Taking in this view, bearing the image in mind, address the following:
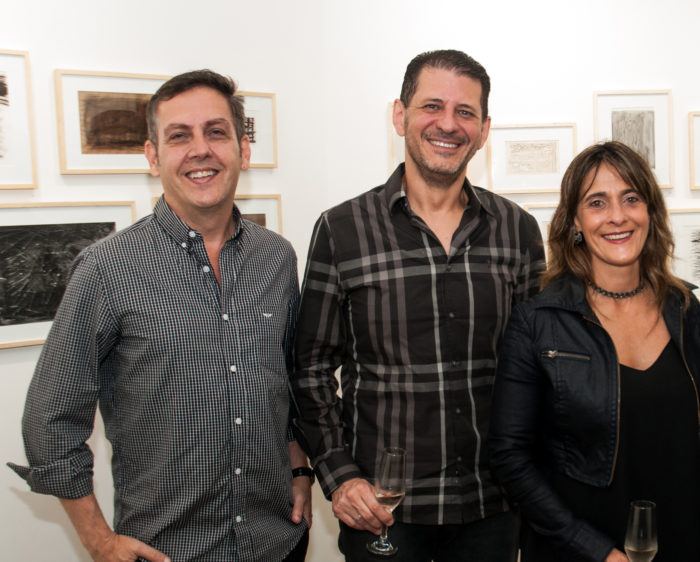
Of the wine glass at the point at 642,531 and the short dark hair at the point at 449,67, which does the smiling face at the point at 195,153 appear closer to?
the short dark hair at the point at 449,67

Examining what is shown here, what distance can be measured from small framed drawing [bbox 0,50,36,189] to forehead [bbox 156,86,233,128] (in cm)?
94

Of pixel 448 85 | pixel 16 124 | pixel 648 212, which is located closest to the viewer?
pixel 648 212

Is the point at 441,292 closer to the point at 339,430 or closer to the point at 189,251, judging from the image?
the point at 339,430

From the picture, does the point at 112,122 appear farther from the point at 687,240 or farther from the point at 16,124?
the point at 687,240

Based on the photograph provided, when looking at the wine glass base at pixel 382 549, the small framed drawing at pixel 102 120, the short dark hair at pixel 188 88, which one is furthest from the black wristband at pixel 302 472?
the small framed drawing at pixel 102 120

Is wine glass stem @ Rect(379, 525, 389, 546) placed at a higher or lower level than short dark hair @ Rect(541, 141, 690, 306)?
lower

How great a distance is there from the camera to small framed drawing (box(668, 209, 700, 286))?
3361 millimetres

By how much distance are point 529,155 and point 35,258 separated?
240cm

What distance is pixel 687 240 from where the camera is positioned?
3.38 metres

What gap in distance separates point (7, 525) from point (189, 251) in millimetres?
1539

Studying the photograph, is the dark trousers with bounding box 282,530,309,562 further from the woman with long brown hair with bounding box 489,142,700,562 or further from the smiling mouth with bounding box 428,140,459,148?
the smiling mouth with bounding box 428,140,459,148

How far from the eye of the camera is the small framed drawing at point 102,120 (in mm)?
2498

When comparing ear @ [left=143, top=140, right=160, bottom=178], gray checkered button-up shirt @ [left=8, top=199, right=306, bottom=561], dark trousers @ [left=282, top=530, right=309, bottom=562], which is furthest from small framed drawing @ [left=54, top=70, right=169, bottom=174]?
dark trousers @ [left=282, top=530, right=309, bottom=562]

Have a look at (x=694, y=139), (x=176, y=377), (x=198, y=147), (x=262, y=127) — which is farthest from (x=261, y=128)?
(x=694, y=139)
